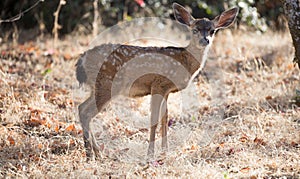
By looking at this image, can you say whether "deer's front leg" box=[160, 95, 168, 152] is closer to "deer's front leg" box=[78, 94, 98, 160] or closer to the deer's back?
the deer's back

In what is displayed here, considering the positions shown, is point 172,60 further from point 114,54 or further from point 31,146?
point 31,146

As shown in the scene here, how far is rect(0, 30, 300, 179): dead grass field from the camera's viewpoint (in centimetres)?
485

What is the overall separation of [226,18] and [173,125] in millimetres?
1361

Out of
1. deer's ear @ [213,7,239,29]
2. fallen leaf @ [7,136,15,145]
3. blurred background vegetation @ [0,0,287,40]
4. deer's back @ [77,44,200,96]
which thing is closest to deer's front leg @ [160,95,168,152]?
deer's back @ [77,44,200,96]

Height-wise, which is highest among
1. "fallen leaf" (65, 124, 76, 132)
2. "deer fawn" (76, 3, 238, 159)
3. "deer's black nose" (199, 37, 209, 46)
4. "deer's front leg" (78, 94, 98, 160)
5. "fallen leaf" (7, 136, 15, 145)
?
"deer's black nose" (199, 37, 209, 46)

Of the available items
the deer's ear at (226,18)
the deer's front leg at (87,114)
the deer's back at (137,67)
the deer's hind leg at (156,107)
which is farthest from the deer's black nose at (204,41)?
the deer's front leg at (87,114)

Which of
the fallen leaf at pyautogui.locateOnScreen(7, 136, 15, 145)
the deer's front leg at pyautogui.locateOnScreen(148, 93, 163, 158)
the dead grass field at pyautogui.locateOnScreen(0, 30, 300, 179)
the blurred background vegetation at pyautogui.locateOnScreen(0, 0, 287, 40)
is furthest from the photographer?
the blurred background vegetation at pyautogui.locateOnScreen(0, 0, 287, 40)

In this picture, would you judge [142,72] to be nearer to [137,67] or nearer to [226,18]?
[137,67]

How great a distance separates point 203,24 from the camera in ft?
19.7

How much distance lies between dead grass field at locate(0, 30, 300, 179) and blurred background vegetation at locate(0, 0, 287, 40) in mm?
1775

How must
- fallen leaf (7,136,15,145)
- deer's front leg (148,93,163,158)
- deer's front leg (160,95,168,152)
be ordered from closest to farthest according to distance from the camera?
fallen leaf (7,136,15,145)
deer's front leg (148,93,163,158)
deer's front leg (160,95,168,152)

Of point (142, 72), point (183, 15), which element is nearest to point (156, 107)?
point (142, 72)

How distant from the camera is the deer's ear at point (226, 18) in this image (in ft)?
20.3

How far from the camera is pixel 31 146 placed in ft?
17.6
